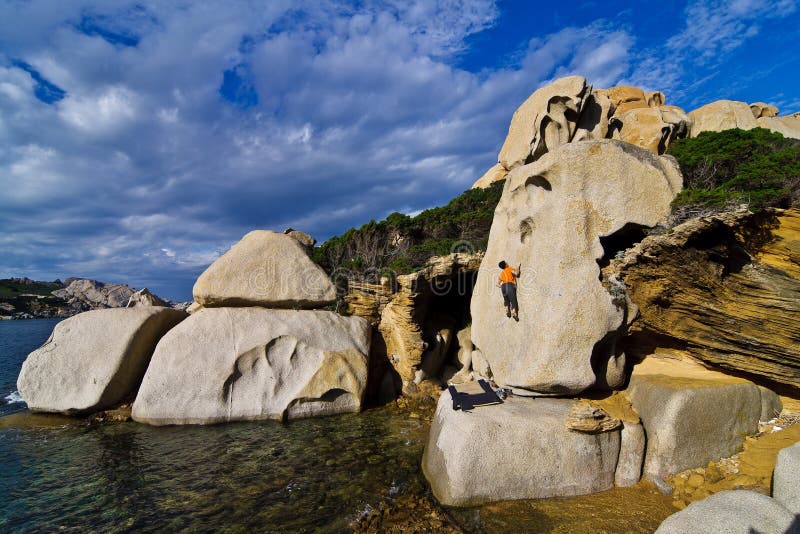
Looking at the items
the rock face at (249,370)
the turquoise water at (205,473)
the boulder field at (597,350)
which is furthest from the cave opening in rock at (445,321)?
the boulder field at (597,350)

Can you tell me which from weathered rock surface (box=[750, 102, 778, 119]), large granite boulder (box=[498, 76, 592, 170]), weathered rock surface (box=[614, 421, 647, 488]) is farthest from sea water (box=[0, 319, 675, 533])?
weathered rock surface (box=[750, 102, 778, 119])

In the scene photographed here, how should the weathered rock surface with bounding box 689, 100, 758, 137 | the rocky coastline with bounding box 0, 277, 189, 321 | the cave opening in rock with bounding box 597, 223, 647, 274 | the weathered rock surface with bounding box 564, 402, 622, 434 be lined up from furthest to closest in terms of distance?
1. the rocky coastline with bounding box 0, 277, 189, 321
2. the weathered rock surface with bounding box 689, 100, 758, 137
3. the cave opening in rock with bounding box 597, 223, 647, 274
4. the weathered rock surface with bounding box 564, 402, 622, 434

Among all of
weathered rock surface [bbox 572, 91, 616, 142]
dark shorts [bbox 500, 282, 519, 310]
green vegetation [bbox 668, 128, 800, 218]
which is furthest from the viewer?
weathered rock surface [bbox 572, 91, 616, 142]

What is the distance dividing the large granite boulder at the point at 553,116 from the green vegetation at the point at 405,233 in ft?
10.4

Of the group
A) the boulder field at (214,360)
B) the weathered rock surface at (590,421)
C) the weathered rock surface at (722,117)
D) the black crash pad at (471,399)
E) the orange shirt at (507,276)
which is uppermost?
the weathered rock surface at (722,117)

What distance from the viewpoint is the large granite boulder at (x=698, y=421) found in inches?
263

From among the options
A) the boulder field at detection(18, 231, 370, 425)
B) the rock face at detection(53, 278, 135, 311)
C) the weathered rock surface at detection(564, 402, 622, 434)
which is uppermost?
the rock face at detection(53, 278, 135, 311)

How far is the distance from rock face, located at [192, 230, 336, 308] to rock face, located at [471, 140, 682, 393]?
7.64m

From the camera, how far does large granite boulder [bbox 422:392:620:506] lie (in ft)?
21.7

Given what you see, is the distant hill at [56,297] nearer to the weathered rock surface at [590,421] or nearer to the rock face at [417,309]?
the rock face at [417,309]

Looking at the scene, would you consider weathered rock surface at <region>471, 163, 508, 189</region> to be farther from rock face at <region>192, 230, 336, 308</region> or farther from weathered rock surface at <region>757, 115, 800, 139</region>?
rock face at <region>192, 230, 336, 308</region>

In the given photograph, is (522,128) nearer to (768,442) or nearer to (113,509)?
(768,442)

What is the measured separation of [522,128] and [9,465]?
19923 mm

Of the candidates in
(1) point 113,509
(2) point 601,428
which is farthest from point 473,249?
(1) point 113,509
